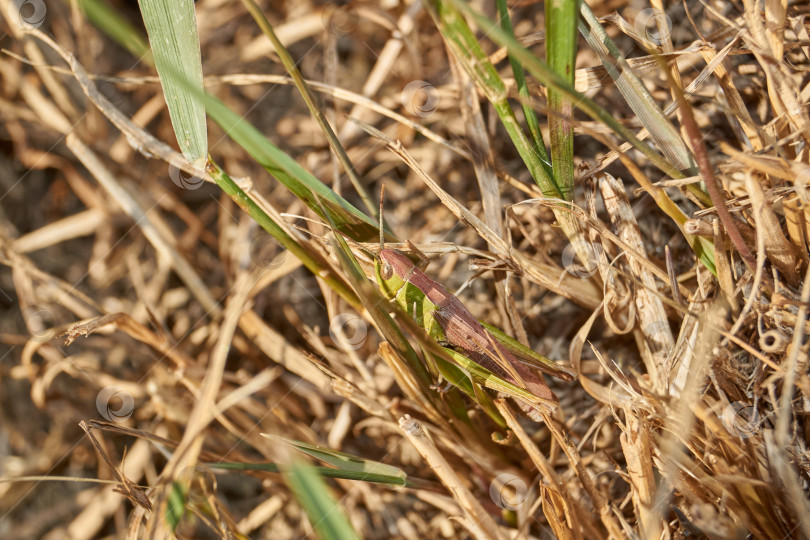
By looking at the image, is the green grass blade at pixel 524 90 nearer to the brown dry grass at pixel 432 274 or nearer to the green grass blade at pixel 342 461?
the brown dry grass at pixel 432 274

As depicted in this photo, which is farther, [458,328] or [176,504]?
[176,504]

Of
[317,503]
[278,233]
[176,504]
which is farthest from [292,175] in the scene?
[176,504]

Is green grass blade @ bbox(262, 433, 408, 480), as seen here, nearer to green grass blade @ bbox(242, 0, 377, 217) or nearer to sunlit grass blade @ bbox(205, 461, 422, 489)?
→ sunlit grass blade @ bbox(205, 461, 422, 489)

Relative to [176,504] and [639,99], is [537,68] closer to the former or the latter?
[639,99]

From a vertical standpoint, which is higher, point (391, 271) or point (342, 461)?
point (391, 271)

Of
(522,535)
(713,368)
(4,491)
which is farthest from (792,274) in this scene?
(4,491)

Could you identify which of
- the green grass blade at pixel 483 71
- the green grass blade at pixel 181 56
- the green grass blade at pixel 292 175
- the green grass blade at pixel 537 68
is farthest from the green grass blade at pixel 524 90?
the green grass blade at pixel 181 56

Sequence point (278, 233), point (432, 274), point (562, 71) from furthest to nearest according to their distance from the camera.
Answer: point (432, 274) < point (278, 233) < point (562, 71)

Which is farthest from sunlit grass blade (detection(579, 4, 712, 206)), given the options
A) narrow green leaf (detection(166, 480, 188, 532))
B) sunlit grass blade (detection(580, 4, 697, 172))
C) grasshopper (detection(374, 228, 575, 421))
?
narrow green leaf (detection(166, 480, 188, 532))
